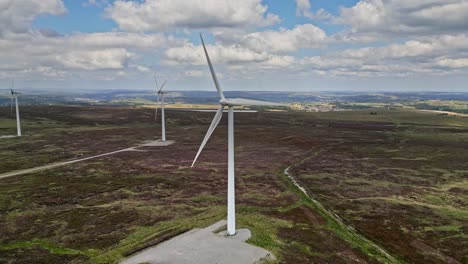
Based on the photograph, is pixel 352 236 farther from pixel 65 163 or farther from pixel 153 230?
pixel 65 163

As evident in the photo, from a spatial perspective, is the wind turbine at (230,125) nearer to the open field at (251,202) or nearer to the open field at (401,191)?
the open field at (251,202)

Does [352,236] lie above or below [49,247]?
below

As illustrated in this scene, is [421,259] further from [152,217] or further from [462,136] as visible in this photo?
[462,136]

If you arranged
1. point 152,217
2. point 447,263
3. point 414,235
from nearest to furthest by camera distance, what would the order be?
point 447,263 < point 414,235 < point 152,217

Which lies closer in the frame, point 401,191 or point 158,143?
point 401,191

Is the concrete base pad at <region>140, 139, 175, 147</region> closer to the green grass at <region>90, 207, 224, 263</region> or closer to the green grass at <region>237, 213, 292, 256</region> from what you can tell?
the green grass at <region>90, 207, 224, 263</region>

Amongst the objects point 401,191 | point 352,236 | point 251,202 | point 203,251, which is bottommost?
point 401,191

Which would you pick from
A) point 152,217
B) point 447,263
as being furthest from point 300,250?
point 152,217

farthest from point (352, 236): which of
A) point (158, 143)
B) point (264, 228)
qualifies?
point (158, 143)
